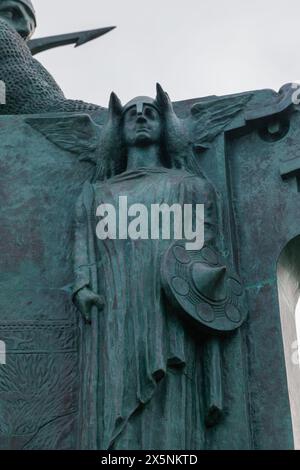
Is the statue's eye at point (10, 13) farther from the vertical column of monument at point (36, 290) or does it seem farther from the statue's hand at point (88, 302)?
the statue's hand at point (88, 302)

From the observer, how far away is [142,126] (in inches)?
406

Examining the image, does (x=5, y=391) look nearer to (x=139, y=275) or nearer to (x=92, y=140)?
(x=139, y=275)

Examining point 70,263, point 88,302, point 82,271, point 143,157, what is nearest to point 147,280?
point 88,302

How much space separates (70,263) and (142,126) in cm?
136

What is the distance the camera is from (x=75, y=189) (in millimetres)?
10484

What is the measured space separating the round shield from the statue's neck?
114 centimetres

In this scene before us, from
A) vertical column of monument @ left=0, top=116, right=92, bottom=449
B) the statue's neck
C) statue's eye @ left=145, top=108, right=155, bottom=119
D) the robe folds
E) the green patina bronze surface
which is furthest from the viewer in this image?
statue's eye @ left=145, top=108, right=155, bottom=119

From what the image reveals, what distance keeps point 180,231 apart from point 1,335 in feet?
5.51

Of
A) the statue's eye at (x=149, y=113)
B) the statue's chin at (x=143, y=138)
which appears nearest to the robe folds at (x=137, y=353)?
the statue's chin at (x=143, y=138)

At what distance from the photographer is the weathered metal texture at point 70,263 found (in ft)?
29.7

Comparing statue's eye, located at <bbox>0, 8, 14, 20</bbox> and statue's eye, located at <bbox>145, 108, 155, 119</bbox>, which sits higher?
statue's eye, located at <bbox>0, 8, 14, 20</bbox>

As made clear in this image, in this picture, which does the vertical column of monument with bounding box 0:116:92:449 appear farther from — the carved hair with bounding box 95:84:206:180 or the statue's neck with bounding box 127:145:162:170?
the statue's neck with bounding box 127:145:162:170

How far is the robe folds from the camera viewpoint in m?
8.60

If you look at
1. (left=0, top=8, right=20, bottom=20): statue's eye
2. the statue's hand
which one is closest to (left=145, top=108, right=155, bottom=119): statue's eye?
the statue's hand
